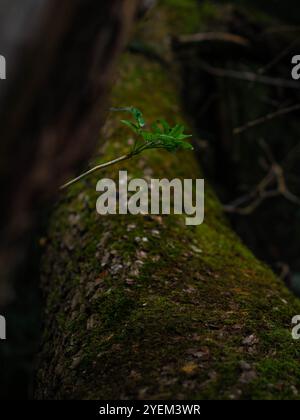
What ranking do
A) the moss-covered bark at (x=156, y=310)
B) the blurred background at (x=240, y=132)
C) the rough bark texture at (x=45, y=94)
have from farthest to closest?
the blurred background at (x=240, y=132) < the moss-covered bark at (x=156, y=310) < the rough bark texture at (x=45, y=94)

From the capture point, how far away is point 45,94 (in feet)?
3.79

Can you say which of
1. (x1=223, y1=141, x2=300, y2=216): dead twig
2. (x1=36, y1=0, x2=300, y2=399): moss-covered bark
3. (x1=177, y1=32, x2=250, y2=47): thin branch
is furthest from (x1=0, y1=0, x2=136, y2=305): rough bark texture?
(x1=177, y1=32, x2=250, y2=47): thin branch

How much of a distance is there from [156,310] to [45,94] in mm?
1151

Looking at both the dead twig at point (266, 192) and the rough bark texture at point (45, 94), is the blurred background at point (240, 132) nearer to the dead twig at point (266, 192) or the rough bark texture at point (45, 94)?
the dead twig at point (266, 192)

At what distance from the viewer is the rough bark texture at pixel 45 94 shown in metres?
1.07

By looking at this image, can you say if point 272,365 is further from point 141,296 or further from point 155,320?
point 141,296

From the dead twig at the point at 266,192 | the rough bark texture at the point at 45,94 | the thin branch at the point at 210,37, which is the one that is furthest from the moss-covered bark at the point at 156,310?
the thin branch at the point at 210,37

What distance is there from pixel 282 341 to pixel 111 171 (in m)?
1.79

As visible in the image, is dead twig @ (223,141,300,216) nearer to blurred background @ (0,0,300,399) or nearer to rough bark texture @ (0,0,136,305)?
blurred background @ (0,0,300,399)

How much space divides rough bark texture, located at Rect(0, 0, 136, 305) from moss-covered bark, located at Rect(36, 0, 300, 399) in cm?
71

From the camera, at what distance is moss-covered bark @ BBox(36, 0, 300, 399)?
63.4 inches

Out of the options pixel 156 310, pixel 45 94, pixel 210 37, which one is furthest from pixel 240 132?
pixel 45 94

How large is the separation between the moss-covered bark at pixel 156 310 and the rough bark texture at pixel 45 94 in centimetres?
71

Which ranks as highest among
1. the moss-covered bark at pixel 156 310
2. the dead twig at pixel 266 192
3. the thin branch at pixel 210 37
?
the thin branch at pixel 210 37
